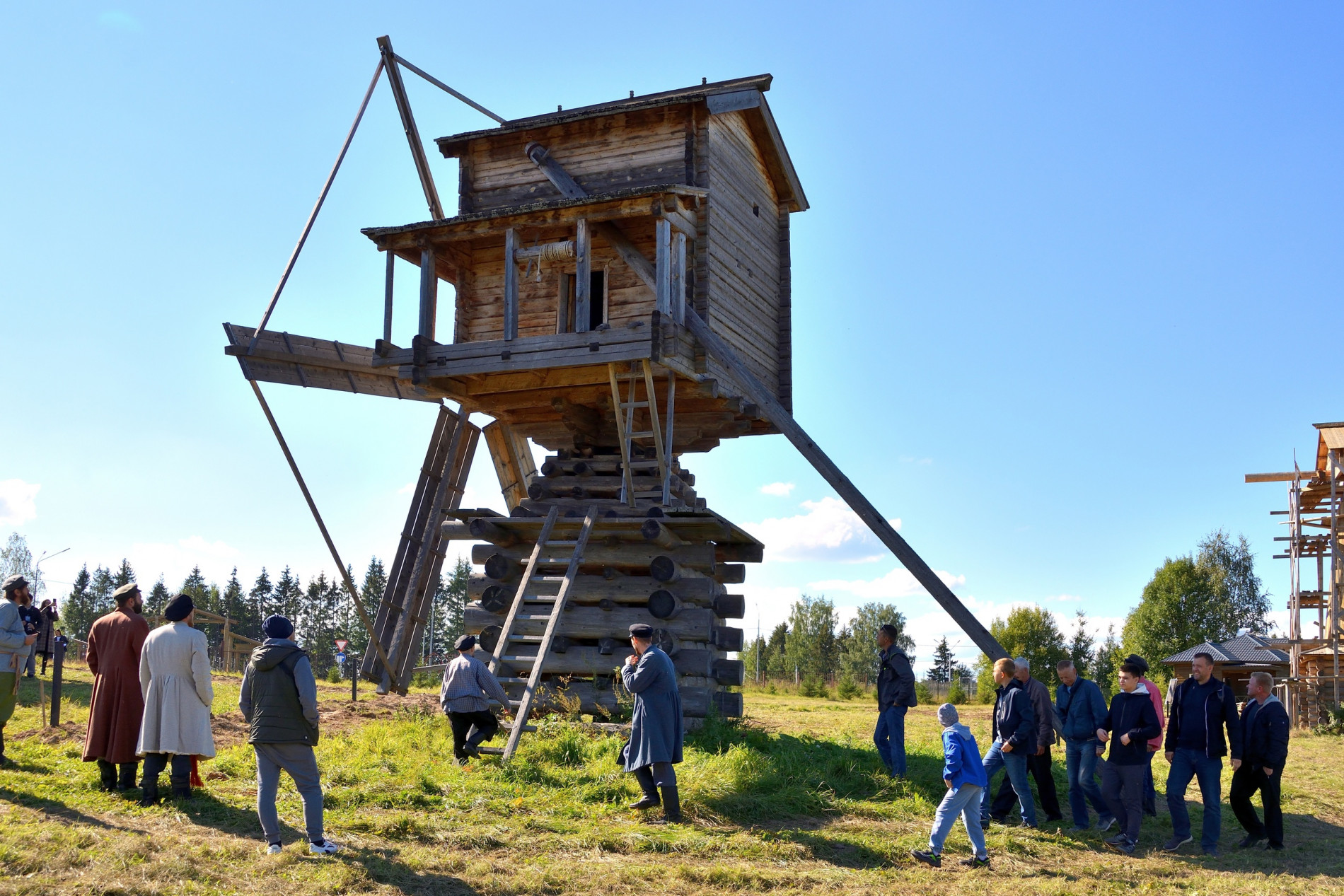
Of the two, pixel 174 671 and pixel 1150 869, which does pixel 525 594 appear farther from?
pixel 1150 869

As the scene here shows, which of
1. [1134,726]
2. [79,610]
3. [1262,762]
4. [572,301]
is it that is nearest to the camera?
A: [1134,726]

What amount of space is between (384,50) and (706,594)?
10.2 meters

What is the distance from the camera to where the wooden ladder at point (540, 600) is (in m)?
13.9

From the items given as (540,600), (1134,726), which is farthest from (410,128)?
(1134,726)

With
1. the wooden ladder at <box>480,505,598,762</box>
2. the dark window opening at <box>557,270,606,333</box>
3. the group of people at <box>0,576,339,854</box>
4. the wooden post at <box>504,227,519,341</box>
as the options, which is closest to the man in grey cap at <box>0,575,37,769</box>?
the group of people at <box>0,576,339,854</box>

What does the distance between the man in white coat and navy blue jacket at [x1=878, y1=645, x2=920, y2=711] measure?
276 inches

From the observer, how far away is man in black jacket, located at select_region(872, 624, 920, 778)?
1209cm

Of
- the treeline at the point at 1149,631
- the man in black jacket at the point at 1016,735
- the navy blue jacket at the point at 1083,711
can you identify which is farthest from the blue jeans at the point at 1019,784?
the treeline at the point at 1149,631

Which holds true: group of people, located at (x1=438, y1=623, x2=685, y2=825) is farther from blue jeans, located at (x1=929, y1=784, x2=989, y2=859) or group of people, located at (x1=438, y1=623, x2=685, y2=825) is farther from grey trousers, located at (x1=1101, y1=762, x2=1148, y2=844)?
grey trousers, located at (x1=1101, y1=762, x2=1148, y2=844)

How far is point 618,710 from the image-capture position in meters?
14.5

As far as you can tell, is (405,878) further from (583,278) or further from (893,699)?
(583,278)

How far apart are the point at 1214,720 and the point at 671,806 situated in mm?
5112

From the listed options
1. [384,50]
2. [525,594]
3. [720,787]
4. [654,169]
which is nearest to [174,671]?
[720,787]

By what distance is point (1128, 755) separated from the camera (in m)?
9.77
